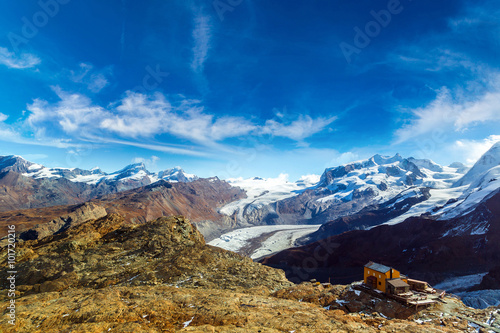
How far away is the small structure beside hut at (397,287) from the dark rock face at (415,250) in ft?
219

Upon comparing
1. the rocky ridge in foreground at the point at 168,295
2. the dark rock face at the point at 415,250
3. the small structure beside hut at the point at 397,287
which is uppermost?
the rocky ridge in foreground at the point at 168,295

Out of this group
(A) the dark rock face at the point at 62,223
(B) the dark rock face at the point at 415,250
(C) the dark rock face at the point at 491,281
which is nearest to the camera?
(C) the dark rock face at the point at 491,281

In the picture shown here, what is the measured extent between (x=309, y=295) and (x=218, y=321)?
12398 mm

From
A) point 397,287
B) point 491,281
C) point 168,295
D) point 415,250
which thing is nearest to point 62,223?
point 168,295

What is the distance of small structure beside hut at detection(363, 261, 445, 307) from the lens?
2147 cm

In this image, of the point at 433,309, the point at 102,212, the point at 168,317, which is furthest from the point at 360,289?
the point at 102,212

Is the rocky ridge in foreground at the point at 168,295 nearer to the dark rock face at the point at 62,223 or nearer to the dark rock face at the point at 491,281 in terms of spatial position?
the dark rock face at the point at 491,281

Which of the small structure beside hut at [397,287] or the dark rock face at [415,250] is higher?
the small structure beside hut at [397,287]

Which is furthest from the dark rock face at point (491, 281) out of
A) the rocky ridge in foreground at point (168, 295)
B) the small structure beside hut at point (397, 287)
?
the rocky ridge in foreground at point (168, 295)

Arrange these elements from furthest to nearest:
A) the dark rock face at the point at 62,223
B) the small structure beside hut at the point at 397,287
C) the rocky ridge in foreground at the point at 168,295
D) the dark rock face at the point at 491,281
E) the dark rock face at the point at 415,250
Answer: the dark rock face at the point at 62,223
the dark rock face at the point at 415,250
the dark rock face at the point at 491,281
the small structure beside hut at the point at 397,287
the rocky ridge in foreground at the point at 168,295

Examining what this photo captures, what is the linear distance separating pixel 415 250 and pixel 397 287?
90.2 meters

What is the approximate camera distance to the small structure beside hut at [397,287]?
2147cm

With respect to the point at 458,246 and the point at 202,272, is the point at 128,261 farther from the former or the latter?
the point at 458,246

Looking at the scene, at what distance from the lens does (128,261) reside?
2520cm
